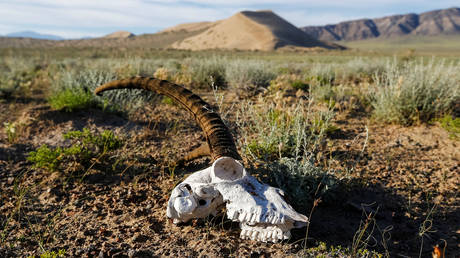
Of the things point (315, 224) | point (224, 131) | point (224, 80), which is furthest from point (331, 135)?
point (224, 80)

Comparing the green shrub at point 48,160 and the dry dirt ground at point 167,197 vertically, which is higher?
the green shrub at point 48,160

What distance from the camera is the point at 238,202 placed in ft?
6.66

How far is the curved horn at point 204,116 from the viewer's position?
2.33m

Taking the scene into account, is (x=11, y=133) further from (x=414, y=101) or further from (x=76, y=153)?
(x=414, y=101)

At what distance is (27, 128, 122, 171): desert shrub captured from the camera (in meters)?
3.36

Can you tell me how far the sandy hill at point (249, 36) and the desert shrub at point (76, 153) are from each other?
247ft

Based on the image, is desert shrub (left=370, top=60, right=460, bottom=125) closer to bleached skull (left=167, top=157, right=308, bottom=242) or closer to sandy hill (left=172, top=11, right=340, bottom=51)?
bleached skull (left=167, top=157, right=308, bottom=242)

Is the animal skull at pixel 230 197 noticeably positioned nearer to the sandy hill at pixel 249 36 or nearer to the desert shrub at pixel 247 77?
the desert shrub at pixel 247 77

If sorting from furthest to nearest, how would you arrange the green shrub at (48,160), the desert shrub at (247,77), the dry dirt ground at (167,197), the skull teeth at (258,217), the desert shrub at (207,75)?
1. the desert shrub at (207,75)
2. the desert shrub at (247,77)
3. the green shrub at (48,160)
4. the dry dirt ground at (167,197)
5. the skull teeth at (258,217)

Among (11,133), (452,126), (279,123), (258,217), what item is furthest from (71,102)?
(452,126)

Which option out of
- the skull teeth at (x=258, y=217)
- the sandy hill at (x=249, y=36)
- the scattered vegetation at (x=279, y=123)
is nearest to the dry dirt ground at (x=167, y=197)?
the scattered vegetation at (x=279, y=123)

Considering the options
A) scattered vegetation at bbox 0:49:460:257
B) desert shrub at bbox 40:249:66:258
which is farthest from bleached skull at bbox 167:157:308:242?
desert shrub at bbox 40:249:66:258

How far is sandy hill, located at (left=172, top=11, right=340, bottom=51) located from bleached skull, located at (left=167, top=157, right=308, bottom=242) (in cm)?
7663

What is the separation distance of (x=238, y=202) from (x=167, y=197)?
3.65 ft
